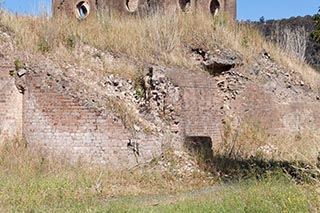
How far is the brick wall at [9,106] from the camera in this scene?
39.6ft

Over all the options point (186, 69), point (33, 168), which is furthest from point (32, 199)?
point (186, 69)

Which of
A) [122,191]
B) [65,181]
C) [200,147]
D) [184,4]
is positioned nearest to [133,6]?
[184,4]

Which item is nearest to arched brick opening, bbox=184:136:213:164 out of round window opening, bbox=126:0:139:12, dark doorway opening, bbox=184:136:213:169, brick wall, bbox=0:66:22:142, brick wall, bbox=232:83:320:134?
dark doorway opening, bbox=184:136:213:169

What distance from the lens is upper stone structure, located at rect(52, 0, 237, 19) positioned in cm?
2155

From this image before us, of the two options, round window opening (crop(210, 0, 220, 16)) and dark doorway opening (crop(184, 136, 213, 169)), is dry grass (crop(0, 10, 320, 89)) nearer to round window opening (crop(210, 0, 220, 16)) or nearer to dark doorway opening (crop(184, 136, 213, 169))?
dark doorway opening (crop(184, 136, 213, 169))

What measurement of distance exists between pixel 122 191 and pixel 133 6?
15197 mm

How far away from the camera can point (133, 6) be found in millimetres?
23703

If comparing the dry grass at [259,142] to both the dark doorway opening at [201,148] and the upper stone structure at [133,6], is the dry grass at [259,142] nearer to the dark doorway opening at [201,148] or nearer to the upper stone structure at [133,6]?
the dark doorway opening at [201,148]

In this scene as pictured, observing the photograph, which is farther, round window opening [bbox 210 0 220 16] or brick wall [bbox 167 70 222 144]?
round window opening [bbox 210 0 220 16]

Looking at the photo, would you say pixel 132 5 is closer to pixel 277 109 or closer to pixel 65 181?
pixel 277 109

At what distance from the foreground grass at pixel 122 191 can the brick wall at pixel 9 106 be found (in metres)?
0.40

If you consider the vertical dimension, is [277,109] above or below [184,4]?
below

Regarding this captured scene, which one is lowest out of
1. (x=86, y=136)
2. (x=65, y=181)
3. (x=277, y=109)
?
(x=65, y=181)

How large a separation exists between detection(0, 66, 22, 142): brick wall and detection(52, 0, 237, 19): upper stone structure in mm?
9744
